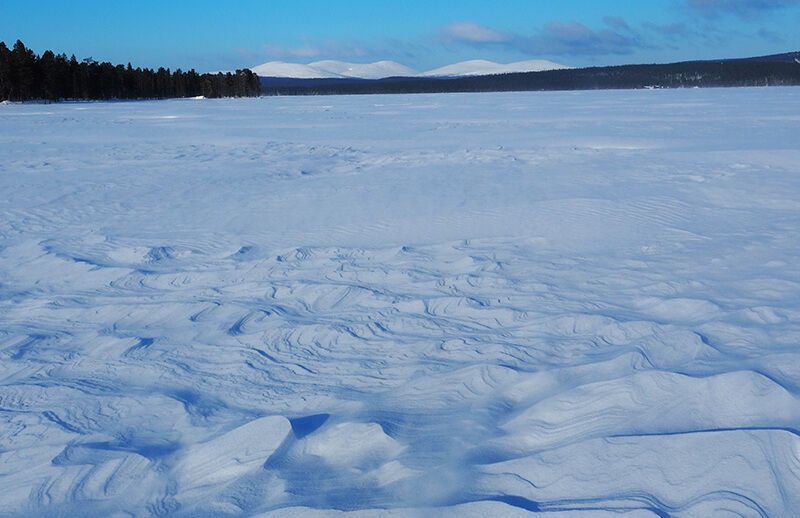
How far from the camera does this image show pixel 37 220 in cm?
618

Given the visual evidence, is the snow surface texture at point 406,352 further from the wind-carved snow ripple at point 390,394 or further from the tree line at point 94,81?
the tree line at point 94,81

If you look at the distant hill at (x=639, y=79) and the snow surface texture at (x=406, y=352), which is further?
the distant hill at (x=639, y=79)

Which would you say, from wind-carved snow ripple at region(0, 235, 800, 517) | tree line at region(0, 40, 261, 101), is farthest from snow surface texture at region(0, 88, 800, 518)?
tree line at region(0, 40, 261, 101)

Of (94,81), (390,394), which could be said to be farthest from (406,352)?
(94,81)

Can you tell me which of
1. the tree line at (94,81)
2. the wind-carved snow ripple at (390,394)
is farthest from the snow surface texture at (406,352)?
the tree line at (94,81)

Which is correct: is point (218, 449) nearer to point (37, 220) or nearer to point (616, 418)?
point (616, 418)

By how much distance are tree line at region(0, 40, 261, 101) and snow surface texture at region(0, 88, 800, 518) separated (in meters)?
55.6

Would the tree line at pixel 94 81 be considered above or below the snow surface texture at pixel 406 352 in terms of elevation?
above

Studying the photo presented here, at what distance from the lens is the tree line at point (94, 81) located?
52.8m

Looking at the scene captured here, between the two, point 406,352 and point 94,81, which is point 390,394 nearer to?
point 406,352

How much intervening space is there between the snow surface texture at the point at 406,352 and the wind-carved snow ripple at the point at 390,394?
0.01 meters

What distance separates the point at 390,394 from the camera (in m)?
2.71

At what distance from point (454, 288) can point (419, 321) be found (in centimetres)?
59

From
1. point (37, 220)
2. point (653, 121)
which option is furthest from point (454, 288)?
point (653, 121)
